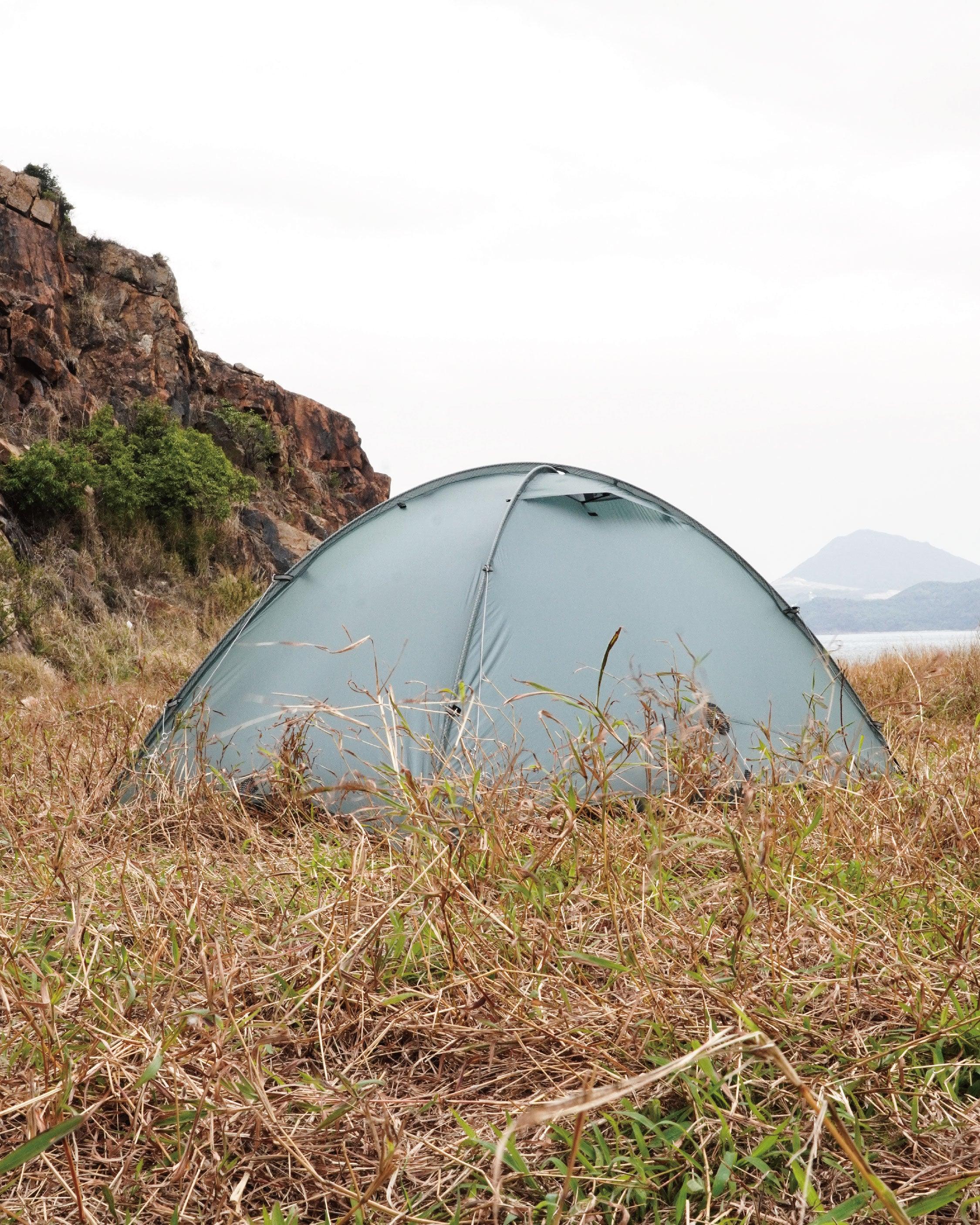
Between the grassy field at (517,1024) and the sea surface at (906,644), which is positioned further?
the sea surface at (906,644)

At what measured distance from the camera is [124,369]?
1619 cm

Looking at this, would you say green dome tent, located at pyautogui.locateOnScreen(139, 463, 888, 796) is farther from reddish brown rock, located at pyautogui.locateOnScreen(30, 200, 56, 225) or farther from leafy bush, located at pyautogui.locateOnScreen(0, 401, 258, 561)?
reddish brown rock, located at pyautogui.locateOnScreen(30, 200, 56, 225)

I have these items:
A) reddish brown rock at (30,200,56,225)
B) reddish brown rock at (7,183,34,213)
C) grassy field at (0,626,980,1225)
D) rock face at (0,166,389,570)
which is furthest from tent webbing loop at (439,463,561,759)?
reddish brown rock at (30,200,56,225)

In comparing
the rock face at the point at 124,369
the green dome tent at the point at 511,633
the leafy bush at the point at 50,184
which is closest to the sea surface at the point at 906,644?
the green dome tent at the point at 511,633

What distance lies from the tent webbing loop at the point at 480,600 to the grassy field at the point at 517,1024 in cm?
97

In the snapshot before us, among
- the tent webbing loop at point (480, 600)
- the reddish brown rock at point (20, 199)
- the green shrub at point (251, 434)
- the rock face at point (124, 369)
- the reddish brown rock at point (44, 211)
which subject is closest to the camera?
the tent webbing loop at point (480, 600)

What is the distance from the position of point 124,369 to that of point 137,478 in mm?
3271

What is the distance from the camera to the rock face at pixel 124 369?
14.0 m

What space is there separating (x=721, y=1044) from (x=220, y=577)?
14381 millimetres

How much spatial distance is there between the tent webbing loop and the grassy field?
38.4 inches

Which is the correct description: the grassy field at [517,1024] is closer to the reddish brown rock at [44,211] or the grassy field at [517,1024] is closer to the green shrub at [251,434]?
the reddish brown rock at [44,211]

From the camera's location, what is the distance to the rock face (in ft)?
45.9

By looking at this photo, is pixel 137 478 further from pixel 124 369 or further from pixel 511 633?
pixel 511 633

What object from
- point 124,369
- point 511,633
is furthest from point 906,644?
point 124,369
